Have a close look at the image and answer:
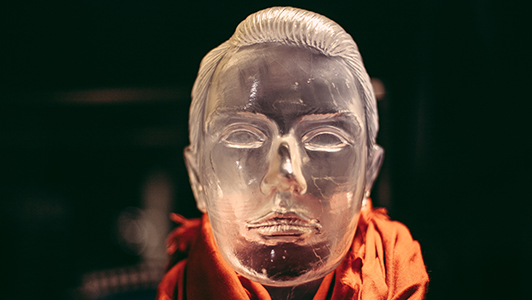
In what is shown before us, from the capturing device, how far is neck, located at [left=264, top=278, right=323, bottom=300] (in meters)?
1.18

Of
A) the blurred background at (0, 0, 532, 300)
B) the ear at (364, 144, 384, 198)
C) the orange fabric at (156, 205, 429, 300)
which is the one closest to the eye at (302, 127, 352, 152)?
the ear at (364, 144, 384, 198)

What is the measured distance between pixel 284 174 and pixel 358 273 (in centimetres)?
40

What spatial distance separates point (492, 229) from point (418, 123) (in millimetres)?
474

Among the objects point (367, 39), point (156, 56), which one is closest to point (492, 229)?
point (367, 39)

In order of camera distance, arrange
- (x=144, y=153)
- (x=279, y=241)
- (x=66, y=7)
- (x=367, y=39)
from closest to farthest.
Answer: (x=279, y=241), (x=367, y=39), (x=66, y=7), (x=144, y=153)

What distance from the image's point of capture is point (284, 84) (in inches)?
41.3

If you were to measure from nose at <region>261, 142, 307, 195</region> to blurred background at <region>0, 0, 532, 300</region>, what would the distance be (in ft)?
1.77

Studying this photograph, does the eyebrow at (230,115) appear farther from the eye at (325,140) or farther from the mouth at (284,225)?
the mouth at (284,225)

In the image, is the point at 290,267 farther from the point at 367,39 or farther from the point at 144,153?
Answer: the point at 144,153

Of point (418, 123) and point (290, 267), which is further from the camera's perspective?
point (418, 123)

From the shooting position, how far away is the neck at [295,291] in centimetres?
118

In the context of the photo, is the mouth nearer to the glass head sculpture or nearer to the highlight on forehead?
the glass head sculpture

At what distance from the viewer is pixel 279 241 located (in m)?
→ 1.01

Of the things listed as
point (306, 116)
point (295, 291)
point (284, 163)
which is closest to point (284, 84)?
point (306, 116)
